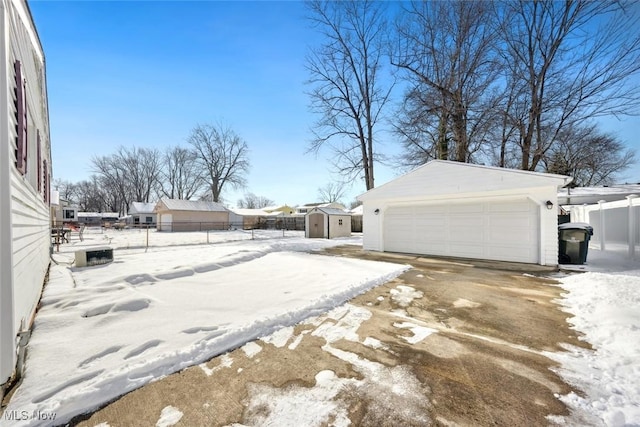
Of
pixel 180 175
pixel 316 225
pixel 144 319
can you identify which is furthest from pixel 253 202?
pixel 144 319

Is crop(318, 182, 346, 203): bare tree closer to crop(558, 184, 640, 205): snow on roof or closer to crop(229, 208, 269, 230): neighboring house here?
crop(229, 208, 269, 230): neighboring house

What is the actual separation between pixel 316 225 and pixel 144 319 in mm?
14122

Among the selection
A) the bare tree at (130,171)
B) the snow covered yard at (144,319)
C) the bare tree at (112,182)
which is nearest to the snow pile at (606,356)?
the snow covered yard at (144,319)

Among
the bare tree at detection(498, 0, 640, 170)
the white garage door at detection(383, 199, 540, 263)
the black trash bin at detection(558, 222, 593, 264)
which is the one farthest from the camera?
the bare tree at detection(498, 0, 640, 170)

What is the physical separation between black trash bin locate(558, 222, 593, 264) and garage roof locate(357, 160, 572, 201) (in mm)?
1480

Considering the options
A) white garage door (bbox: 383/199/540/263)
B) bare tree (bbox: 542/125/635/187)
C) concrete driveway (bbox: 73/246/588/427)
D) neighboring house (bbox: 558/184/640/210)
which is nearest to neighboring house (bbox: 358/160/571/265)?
white garage door (bbox: 383/199/540/263)

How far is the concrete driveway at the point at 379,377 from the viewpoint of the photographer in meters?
1.76

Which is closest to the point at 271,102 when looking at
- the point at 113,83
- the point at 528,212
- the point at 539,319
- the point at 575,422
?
the point at 113,83

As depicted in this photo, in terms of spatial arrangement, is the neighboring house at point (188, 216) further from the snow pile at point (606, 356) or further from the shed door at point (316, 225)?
the snow pile at point (606, 356)

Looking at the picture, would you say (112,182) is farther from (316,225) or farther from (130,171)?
(316,225)

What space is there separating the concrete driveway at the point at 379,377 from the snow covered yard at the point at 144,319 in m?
0.25

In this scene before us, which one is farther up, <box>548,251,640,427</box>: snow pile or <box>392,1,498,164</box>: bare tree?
<box>392,1,498,164</box>: bare tree

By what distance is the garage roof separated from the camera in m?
7.37

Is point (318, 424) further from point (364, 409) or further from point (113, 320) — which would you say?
point (113, 320)
